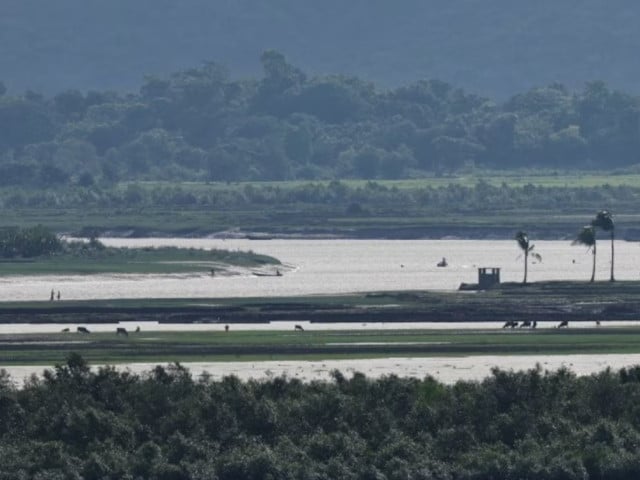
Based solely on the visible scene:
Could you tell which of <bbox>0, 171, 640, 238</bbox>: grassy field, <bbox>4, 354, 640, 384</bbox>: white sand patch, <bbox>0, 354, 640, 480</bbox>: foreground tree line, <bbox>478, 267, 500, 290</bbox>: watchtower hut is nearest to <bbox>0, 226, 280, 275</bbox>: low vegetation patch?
<bbox>478, 267, 500, 290</bbox>: watchtower hut

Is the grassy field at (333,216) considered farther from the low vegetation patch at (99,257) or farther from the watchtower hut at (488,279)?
the watchtower hut at (488,279)

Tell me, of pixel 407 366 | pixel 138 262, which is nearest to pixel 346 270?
pixel 138 262

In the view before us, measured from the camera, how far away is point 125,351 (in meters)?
77.8

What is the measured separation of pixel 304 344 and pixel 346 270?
50682mm

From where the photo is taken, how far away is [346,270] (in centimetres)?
13112

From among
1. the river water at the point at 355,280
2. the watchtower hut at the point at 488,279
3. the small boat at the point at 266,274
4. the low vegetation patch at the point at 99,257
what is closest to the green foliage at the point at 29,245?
the low vegetation patch at the point at 99,257

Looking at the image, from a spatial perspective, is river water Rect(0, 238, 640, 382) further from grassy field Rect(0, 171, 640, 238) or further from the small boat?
grassy field Rect(0, 171, 640, 238)

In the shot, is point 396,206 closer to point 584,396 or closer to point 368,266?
point 368,266

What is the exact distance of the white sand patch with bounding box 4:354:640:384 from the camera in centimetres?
7069

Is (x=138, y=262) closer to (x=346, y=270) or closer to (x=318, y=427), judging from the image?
(x=346, y=270)

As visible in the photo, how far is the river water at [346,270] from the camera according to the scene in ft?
363

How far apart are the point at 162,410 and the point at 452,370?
15.8 m

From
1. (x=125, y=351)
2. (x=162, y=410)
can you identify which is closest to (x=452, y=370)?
(x=125, y=351)

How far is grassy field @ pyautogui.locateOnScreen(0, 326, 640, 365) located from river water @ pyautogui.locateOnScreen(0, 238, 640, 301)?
69.4ft
